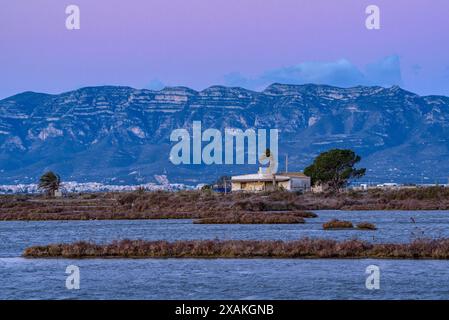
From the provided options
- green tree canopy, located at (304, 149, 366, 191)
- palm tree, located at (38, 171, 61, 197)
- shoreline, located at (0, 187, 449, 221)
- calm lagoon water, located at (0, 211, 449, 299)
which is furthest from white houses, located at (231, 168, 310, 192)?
calm lagoon water, located at (0, 211, 449, 299)

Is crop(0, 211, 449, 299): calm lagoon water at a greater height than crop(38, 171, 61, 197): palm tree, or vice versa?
crop(38, 171, 61, 197): palm tree

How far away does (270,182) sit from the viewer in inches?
5620

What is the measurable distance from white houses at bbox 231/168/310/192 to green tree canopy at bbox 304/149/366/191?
2.44 meters

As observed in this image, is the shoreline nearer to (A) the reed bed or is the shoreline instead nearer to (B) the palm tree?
(A) the reed bed

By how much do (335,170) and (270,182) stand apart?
10.1m

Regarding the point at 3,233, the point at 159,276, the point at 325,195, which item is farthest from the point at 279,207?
the point at 159,276

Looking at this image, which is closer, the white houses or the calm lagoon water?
the calm lagoon water

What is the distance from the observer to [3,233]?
67.4 meters

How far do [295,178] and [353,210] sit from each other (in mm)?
43357

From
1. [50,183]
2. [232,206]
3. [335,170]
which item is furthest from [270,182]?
[232,206]

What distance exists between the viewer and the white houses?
140000mm

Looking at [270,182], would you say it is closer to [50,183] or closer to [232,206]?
[50,183]

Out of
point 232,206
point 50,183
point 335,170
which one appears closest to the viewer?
point 232,206
